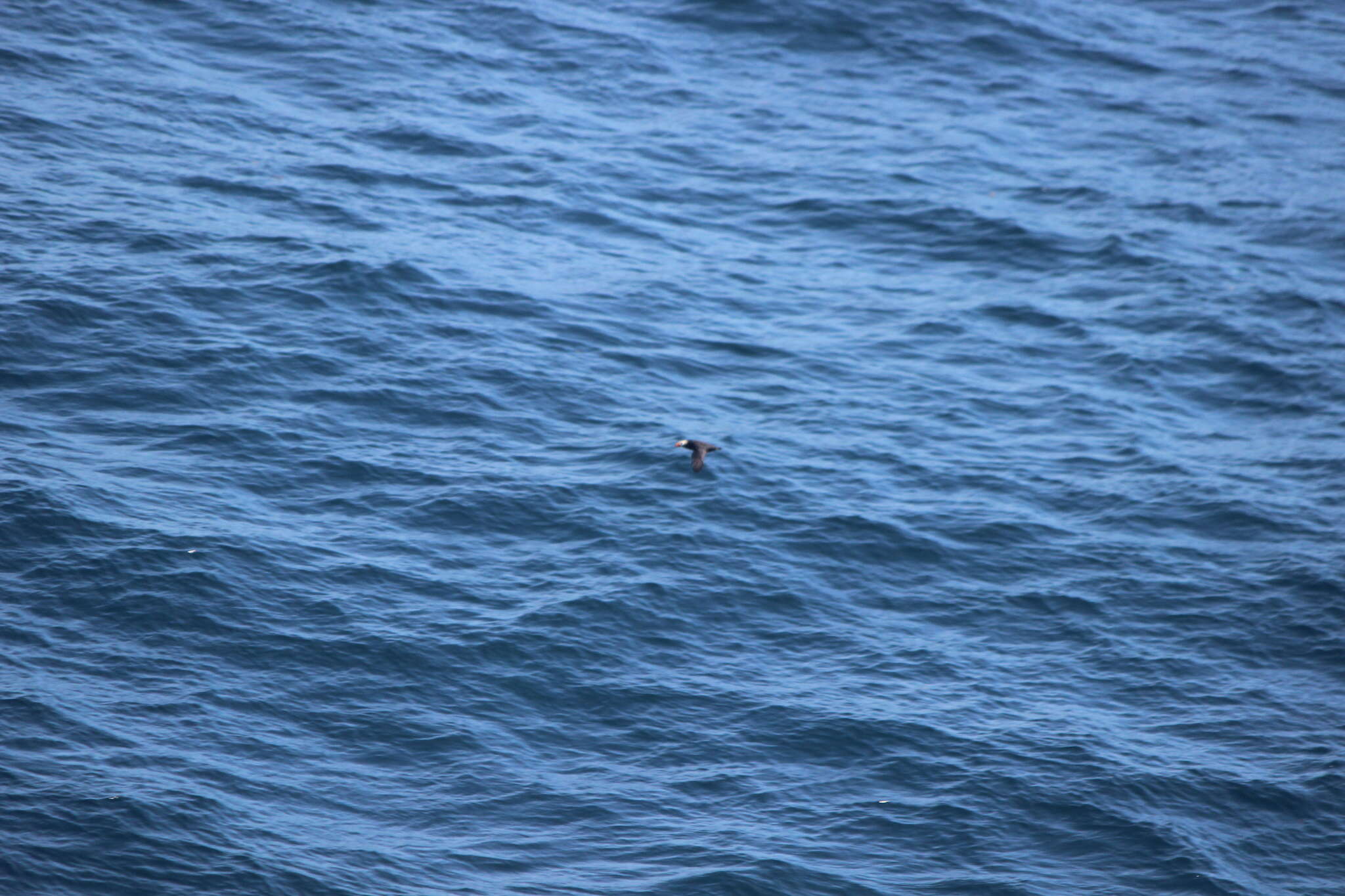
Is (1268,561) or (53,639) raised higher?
(1268,561)

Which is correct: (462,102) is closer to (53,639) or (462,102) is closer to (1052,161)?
(1052,161)

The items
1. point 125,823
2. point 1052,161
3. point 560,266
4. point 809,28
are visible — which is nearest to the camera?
point 125,823

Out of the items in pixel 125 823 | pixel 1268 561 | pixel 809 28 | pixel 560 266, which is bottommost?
pixel 125 823

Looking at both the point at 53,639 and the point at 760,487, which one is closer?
the point at 53,639

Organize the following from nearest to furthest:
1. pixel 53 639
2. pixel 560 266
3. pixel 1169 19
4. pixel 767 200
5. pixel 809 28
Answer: pixel 53 639
pixel 560 266
pixel 767 200
pixel 809 28
pixel 1169 19

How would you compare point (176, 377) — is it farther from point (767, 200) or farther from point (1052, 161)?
point (1052, 161)

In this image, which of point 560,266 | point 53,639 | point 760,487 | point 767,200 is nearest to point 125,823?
point 53,639

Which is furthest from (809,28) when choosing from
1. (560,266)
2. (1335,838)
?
(1335,838)
